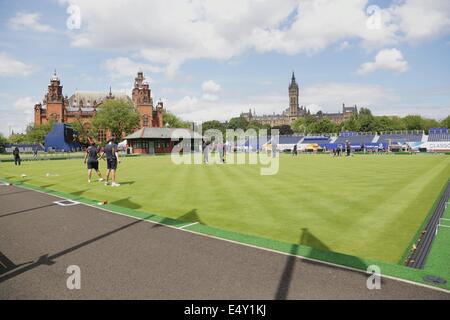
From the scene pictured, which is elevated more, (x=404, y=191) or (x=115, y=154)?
(x=115, y=154)

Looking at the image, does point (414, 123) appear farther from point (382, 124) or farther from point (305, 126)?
point (305, 126)

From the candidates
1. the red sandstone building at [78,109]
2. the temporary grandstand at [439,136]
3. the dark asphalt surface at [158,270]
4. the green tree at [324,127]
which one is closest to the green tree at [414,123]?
the green tree at [324,127]

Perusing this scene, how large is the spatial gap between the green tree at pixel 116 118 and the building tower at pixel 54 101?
34.9m

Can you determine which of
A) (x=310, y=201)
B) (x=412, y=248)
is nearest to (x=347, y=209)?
(x=310, y=201)

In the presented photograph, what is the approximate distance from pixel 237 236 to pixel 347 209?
4.19 metres

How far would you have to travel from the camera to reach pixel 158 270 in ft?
16.9

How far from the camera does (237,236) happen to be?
276 inches

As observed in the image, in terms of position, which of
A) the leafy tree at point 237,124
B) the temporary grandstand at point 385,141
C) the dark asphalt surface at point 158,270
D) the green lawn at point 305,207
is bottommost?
the dark asphalt surface at point 158,270

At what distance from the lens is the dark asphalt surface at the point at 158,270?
14.3ft

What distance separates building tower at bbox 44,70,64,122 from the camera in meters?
100

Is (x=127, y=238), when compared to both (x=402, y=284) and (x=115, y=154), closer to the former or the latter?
(x=402, y=284)

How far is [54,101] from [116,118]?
43104mm

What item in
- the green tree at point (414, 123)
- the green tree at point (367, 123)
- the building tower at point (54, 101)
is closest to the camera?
the building tower at point (54, 101)

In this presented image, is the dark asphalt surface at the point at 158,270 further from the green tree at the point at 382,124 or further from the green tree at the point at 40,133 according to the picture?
the green tree at the point at 382,124
